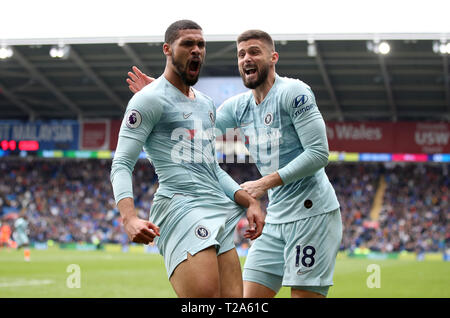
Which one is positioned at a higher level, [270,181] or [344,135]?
[344,135]

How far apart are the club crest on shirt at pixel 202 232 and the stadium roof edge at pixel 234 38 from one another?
2018cm

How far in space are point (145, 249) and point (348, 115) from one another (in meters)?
11.9

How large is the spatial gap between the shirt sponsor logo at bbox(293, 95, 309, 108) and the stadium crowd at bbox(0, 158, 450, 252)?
938 inches

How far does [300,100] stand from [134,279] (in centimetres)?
1271

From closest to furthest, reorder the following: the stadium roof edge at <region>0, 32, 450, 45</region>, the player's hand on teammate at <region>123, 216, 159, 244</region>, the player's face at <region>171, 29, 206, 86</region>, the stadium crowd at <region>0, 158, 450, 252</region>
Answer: the player's hand on teammate at <region>123, 216, 159, 244</region> → the player's face at <region>171, 29, 206, 86</region> → the stadium roof edge at <region>0, 32, 450, 45</region> → the stadium crowd at <region>0, 158, 450, 252</region>

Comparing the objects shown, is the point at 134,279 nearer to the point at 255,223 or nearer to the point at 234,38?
the point at 234,38

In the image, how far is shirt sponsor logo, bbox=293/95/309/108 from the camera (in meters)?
4.26

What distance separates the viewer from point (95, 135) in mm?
30891

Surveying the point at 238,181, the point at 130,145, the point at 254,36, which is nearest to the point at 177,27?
the point at 130,145

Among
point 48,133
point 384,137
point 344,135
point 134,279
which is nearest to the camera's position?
point 134,279

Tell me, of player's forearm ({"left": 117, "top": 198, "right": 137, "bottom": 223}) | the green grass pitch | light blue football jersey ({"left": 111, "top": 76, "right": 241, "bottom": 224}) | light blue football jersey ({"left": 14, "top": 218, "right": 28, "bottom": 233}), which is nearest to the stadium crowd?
the green grass pitch

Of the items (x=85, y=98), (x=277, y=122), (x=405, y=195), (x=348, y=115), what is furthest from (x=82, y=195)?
(x=277, y=122)

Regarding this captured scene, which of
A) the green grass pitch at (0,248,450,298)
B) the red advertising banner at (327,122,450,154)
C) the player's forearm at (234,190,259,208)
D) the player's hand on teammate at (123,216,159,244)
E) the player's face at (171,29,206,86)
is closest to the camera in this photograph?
the player's hand on teammate at (123,216,159,244)

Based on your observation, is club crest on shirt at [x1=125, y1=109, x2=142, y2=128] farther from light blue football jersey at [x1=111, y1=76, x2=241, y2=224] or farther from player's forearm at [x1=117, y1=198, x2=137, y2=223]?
player's forearm at [x1=117, y1=198, x2=137, y2=223]
